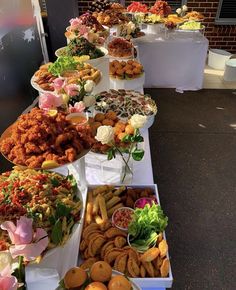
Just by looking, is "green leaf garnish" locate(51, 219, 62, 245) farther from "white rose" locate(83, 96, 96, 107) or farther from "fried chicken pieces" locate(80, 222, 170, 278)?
"white rose" locate(83, 96, 96, 107)

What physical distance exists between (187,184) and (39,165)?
150 centimetres

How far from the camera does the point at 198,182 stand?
2.21m

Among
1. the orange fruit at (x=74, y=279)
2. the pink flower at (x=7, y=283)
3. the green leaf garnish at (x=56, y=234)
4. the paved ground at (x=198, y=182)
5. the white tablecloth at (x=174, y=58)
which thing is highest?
the pink flower at (x=7, y=283)

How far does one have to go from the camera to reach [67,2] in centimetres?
342

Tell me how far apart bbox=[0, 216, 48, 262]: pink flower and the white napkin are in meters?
0.08

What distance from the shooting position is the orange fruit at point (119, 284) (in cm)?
65

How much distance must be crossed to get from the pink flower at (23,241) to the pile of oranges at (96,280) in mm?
95

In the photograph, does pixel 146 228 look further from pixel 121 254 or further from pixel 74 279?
pixel 74 279

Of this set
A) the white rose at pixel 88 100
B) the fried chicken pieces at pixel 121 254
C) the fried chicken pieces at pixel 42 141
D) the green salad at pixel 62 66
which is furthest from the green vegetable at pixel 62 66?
the fried chicken pieces at pixel 121 254

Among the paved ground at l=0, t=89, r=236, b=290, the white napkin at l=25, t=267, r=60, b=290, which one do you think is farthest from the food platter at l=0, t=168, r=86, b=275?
the paved ground at l=0, t=89, r=236, b=290

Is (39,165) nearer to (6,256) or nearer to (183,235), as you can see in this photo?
(6,256)

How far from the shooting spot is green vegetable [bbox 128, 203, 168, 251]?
3.10 feet

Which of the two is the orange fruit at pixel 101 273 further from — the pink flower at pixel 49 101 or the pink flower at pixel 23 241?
the pink flower at pixel 49 101

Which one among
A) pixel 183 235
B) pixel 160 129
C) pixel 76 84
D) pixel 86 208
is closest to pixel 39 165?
pixel 86 208
